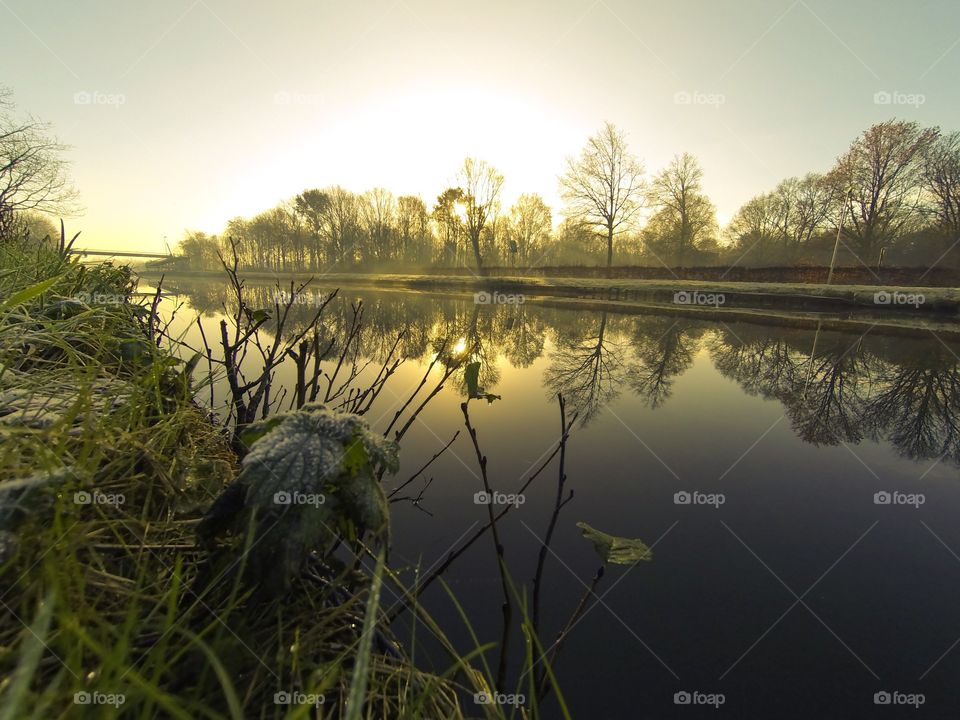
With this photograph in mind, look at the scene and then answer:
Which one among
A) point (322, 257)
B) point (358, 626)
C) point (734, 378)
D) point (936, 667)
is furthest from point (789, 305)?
point (322, 257)

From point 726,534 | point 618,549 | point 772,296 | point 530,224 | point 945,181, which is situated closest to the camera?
point 618,549

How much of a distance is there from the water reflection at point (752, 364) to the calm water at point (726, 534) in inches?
1.9

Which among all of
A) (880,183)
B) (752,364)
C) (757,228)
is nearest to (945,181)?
(880,183)

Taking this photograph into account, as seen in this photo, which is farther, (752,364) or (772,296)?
(772,296)

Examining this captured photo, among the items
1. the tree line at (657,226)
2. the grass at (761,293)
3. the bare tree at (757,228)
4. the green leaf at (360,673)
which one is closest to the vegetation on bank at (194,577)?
the green leaf at (360,673)

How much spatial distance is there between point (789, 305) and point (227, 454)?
20.7 metres

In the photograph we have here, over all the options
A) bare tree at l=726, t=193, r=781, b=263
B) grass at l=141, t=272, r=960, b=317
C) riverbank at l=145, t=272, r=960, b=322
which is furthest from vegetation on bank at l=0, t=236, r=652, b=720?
bare tree at l=726, t=193, r=781, b=263

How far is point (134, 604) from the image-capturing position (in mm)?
582

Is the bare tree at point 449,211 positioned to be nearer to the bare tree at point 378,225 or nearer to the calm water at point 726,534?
the bare tree at point 378,225

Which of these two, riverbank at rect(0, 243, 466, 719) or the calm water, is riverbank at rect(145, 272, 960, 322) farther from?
riverbank at rect(0, 243, 466, 719)

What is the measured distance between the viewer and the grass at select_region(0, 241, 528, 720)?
1.92 ft

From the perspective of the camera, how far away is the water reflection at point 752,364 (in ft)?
12.8

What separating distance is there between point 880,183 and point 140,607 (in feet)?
140

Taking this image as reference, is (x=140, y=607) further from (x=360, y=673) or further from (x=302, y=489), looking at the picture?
(x=360, y=673)
